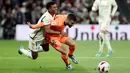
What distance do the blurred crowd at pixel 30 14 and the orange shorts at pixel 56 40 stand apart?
14.4m

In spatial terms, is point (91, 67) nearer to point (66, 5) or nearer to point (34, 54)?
point (34, 54)

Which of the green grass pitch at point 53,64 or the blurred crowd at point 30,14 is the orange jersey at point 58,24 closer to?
the green grass pitch at point 53,64

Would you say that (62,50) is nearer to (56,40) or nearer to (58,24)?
(56,40)

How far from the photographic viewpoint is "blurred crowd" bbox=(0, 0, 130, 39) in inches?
1089

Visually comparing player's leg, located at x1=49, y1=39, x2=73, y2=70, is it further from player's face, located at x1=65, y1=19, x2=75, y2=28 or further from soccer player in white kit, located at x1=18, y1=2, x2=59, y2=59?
player's face, located at x1=65, y1=19, x2=75, y2=28

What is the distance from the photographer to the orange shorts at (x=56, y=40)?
1285 cm

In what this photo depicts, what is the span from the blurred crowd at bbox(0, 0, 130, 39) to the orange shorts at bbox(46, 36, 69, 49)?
47.4 feet

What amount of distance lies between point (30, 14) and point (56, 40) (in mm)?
15430

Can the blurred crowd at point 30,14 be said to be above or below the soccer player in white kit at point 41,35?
below

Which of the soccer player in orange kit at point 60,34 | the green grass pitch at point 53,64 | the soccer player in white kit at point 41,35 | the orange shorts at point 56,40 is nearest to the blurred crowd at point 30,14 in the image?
the green grass pitch at point 53,64

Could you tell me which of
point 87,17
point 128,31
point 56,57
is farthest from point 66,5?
point 56,57

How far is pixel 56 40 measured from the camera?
42.6ft

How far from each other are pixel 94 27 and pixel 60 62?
11.9m

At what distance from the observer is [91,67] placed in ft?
44.3
